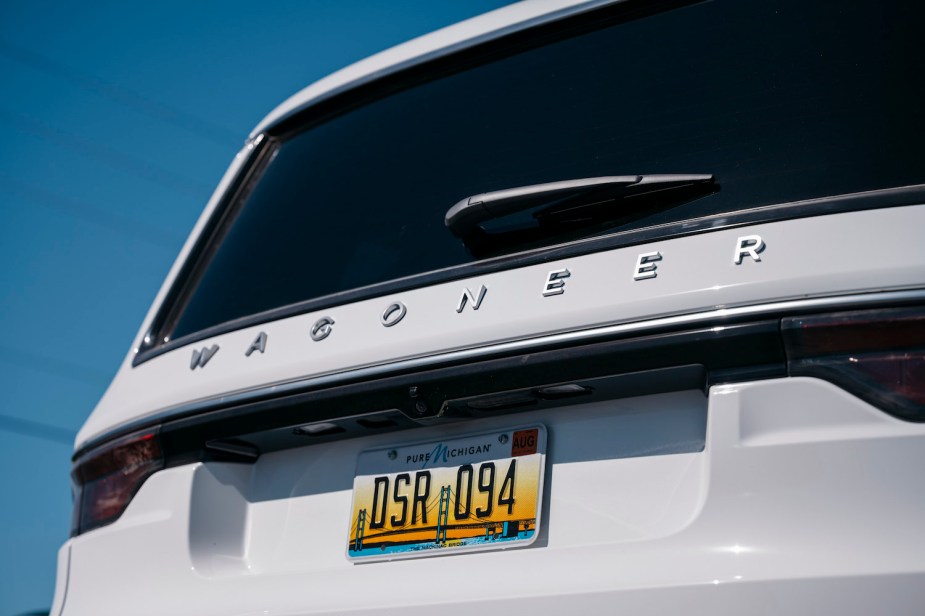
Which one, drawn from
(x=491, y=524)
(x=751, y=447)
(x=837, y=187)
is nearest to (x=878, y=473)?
(x=751, y=447)

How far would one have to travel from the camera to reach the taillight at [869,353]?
168cm

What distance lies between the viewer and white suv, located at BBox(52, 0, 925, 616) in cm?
172

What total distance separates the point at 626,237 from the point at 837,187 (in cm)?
38

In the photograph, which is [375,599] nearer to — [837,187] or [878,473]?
[878,473]

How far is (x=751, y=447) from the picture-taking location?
69.6 inches

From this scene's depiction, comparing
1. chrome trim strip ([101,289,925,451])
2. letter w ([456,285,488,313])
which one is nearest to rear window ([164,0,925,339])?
letter w ([456,285,488,313])

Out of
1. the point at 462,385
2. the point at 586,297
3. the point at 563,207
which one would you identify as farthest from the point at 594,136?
the point at 462,385

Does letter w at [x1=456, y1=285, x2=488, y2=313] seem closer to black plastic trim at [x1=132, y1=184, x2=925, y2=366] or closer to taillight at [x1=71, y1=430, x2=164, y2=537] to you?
black plastic trim at [x1=132, y1=184, x2=925, y2=366]

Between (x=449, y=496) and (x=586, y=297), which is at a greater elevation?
(x=586, y=297)

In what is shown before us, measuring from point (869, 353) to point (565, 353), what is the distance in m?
0.52

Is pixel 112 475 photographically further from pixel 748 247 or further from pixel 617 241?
pixel 748 247

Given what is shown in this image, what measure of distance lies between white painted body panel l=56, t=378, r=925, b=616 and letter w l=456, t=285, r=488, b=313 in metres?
0.24

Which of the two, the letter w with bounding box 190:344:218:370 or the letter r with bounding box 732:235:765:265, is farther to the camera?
the letter w with bounding box 190:344:218:370

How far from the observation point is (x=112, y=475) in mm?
2568
